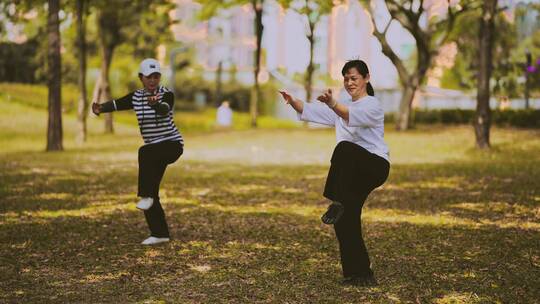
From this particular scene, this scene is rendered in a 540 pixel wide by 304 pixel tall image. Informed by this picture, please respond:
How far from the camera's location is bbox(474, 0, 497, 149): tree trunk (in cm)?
2530

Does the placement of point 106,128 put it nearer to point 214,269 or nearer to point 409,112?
point 409,112

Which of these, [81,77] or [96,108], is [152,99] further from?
[81,77]

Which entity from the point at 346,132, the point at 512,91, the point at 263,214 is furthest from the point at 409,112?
the point at 346,132

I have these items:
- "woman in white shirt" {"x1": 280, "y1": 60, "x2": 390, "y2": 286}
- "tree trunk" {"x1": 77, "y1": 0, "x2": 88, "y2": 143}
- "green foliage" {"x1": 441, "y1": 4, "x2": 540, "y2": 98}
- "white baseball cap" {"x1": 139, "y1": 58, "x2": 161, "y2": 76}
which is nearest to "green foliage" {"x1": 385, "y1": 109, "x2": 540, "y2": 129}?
"green foliage" {"x1": 441, "y1": 4, "x2": 540, "y2": 98}

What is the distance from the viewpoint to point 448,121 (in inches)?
1587

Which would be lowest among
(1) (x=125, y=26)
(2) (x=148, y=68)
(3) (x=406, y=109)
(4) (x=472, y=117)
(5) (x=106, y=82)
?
(4) (x=472, y=117)

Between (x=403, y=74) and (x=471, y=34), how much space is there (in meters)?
10.7

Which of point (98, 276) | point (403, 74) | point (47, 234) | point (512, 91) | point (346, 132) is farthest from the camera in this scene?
point (512, 91)

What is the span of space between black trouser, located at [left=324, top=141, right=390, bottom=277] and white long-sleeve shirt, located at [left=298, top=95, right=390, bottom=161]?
112mm

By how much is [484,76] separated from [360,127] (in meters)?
20.3

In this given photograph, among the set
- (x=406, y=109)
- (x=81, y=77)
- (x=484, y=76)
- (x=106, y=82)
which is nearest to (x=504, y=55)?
(x=406, y=109)

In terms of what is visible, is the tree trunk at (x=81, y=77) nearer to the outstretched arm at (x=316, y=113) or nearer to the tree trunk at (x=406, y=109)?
the tree trunk at (x=406, y=109)

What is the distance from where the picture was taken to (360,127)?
651 centimetres

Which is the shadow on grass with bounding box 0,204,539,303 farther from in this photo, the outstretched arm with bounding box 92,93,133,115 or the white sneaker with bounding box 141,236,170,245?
the outstretched arm with bounding box 92,93,133,115
